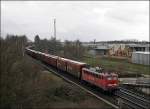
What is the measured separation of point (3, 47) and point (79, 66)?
2083 cm

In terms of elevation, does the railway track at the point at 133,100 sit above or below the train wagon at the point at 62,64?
below

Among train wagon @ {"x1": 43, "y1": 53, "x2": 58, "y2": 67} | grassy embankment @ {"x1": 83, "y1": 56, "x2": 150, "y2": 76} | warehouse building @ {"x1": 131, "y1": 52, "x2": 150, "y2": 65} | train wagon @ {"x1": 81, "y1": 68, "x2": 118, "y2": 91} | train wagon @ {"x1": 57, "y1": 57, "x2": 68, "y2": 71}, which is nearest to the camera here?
train wagon @ {"x1": 81, "y1": 68, "x2": 118, "y2": 91}

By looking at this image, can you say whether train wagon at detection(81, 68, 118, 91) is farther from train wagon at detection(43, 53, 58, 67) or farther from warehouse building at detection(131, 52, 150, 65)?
warehouse building at detection(131, 52, 150, 65)

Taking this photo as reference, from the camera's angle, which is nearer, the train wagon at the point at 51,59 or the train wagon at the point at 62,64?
the train wagon at the point at 62,64

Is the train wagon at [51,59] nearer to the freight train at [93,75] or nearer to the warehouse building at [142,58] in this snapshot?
the freight train at [93,75]

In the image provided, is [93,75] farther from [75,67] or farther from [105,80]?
[75,67]

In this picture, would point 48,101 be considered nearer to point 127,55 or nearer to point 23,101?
point 23,101

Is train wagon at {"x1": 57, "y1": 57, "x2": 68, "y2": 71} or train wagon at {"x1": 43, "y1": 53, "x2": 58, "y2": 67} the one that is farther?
train wagon at {"x1": 43, "y1": 53, "x2": 58, "y2": 67}

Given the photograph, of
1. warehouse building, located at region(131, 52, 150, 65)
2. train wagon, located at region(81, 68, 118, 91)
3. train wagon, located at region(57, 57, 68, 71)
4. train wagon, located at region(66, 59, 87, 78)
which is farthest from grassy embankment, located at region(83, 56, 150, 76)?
train wagon, located at region(81, 68, 118, 91)

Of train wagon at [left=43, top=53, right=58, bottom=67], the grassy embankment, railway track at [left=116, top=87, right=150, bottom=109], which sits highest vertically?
train wagon at [left=43, top=53, right=58, bottom=67]

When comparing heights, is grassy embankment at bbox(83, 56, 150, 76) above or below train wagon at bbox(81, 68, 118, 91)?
below

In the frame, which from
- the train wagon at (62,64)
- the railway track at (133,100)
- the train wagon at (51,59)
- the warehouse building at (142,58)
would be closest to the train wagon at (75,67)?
the train wagon at (62,64)

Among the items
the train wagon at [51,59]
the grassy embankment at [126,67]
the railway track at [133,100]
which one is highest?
the train wagon at [51,59]

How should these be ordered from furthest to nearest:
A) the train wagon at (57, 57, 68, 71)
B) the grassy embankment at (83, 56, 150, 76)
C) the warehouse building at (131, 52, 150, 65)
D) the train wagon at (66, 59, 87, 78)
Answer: the warehouse building at (131, 52, 150, 65) < the grassy embankment at (83, 56, 150, 76) < the train wagon at (57, 57, 68, 71) < the train wagon at (66, 59, 87, 78)
